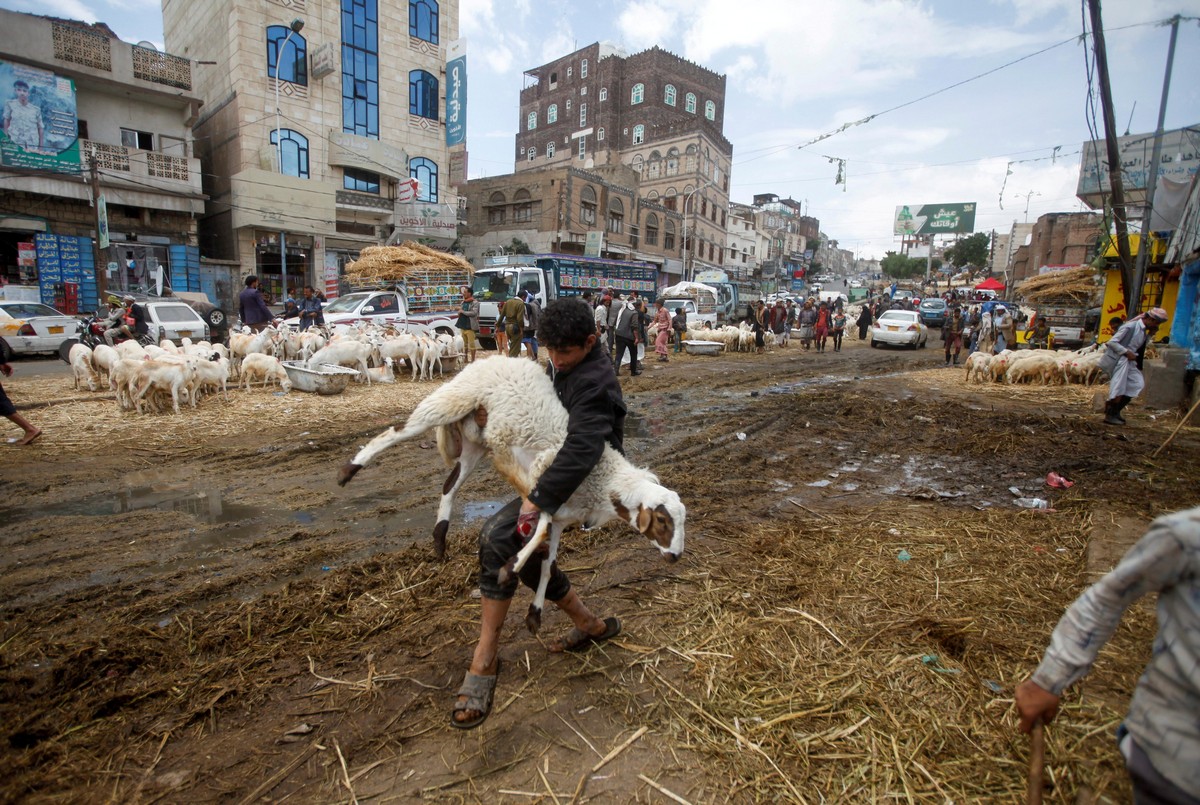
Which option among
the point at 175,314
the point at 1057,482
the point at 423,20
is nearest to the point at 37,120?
the point at 175,314

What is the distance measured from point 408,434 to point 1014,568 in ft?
13.4

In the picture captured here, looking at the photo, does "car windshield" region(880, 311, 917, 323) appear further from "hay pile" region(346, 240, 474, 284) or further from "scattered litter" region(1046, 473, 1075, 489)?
"scattered litter" region(1046, 473, 1075, 489)

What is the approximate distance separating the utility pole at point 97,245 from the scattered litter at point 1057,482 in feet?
82.6

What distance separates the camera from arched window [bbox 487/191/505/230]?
39688mm

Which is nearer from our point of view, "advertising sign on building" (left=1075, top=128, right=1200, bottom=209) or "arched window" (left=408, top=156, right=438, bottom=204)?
"advertising sign on building" (left=1075, top=128, right=1200, bottom=209)

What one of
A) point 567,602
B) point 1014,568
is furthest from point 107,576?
point 1014,568

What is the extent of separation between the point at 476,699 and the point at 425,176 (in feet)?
101

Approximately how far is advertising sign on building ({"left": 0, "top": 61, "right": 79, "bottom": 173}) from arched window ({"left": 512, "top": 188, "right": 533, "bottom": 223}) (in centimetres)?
2293

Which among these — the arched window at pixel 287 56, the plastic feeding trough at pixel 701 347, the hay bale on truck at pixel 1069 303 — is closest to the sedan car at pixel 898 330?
the hay bale on truck at pixel 1069 303

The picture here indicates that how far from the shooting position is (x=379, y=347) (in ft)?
37.8

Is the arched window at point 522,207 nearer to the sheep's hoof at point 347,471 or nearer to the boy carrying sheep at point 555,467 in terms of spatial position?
the boy carrying sheep at point 555,467

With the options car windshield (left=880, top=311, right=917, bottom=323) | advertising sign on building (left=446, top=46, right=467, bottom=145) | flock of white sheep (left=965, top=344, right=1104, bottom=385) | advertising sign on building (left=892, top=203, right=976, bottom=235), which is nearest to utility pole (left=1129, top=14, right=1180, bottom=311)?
flock of white sheep (left=965, top=344, right=1104, bottom=385)

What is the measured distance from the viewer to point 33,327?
47.5ft

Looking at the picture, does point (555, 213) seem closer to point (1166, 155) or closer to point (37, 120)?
point (37, 120)
